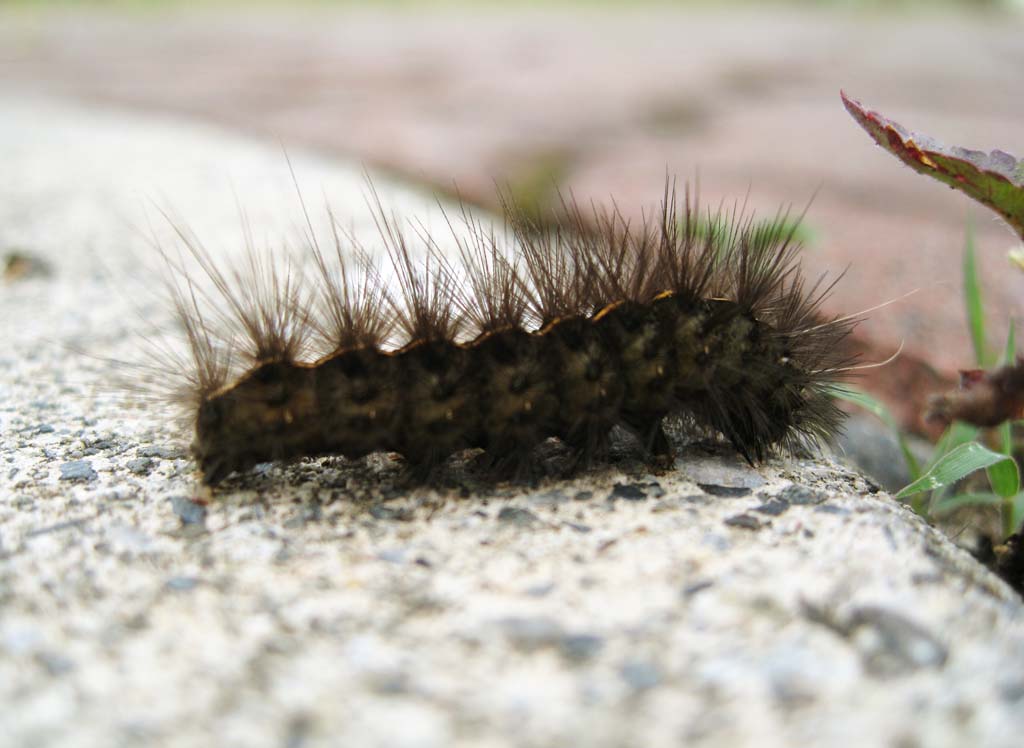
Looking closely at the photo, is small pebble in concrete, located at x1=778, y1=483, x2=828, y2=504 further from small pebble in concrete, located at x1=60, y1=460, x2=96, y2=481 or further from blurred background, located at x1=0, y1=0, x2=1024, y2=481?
small pebble in concrete, located at x1=60, y1=460, x2=96, y2=481

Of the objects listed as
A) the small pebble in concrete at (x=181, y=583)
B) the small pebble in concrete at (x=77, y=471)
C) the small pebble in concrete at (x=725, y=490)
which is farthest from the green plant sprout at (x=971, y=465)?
the small pebble in concrete at (x=77, y=471)

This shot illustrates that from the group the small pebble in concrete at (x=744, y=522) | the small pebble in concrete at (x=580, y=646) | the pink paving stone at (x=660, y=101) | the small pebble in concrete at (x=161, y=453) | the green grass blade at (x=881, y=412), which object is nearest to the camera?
the small pebble in concrete at (x=580, y=646)

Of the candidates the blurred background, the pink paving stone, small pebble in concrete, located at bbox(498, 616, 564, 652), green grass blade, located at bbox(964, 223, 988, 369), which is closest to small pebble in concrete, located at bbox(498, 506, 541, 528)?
small pebble in concrete, located at bbox(498, 616, 564, 652)

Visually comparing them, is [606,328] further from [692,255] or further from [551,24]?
[551,24]

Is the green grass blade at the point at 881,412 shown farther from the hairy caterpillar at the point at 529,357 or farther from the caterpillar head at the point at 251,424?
the caterpillar head at the point at 251,424

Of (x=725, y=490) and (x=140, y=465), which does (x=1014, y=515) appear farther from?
(x=140, y=465)

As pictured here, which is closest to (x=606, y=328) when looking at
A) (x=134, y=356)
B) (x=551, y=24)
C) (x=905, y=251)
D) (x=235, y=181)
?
(x=134, y=356)
